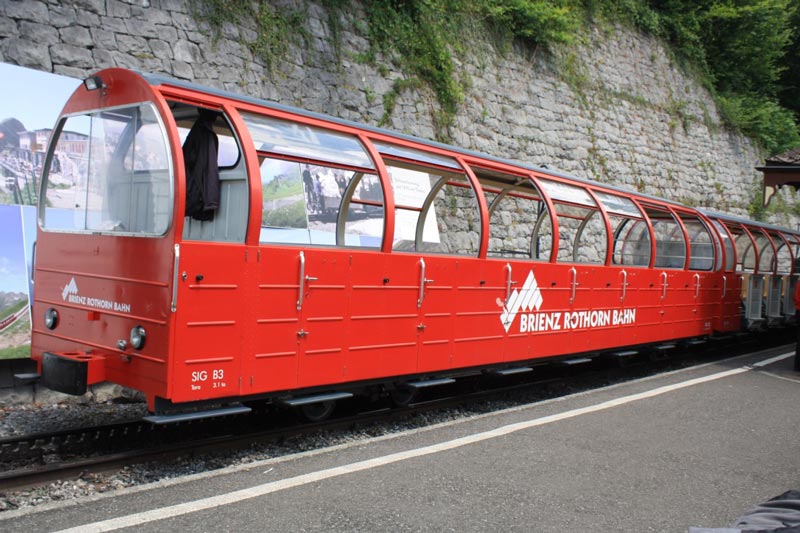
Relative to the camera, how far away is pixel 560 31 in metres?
18.3

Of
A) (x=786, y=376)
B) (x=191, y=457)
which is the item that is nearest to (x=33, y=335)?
(x=191, y=457)

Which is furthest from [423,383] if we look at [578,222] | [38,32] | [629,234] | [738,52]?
[738,52]

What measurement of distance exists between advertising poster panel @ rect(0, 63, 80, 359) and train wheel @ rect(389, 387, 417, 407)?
13.2ft

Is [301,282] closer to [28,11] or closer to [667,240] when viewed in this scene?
[28,11]

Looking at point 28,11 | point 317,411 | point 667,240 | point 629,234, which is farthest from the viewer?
point 667,240

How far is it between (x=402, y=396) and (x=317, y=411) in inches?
43.7

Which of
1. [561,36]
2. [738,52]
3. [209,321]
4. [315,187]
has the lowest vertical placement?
[209,321]

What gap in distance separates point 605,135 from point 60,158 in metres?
16.6

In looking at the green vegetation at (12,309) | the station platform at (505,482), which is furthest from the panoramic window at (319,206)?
the green vegetation at (12,309)

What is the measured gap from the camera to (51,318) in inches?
237

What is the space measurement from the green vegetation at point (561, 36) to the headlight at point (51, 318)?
556 cm

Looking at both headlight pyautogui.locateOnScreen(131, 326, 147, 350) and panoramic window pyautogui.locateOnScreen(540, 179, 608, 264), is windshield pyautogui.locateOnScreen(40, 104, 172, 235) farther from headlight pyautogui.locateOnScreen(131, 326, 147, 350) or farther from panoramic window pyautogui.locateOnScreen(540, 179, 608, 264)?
panoramic window pyautogui.locateOnScreen(540, 179, 608, 264)

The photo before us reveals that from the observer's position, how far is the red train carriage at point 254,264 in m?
5.06

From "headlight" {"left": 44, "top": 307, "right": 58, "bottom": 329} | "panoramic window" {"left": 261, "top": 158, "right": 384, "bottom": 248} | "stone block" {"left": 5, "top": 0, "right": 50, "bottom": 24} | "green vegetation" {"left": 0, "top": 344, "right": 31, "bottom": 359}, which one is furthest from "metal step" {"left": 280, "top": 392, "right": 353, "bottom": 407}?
"stone block" {"left": 5, "top": 0, "right": 50, "bottom": 24}
